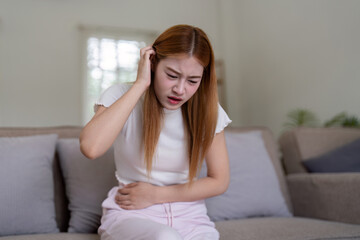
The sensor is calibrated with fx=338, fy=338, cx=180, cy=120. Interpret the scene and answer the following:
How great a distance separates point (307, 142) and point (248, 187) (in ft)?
2.07

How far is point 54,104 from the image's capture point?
197 inches

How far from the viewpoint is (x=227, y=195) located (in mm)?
1525

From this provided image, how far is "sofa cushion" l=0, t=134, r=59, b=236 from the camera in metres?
1.25

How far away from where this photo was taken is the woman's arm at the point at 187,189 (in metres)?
1.08

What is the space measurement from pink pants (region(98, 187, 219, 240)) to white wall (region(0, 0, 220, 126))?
13.7ft

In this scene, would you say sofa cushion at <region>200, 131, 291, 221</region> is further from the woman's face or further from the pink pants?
the woman's face

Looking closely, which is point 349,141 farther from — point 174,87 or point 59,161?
point 59,161

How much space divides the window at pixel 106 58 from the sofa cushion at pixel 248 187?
374cm

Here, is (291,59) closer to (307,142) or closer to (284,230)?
(307,142)

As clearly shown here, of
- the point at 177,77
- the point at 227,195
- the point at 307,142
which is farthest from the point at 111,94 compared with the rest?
the point at 307,142

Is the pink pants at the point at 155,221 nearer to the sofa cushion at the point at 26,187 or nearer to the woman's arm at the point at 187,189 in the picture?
the woman's arm at the point at 187,189

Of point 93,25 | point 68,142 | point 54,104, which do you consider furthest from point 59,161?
point 93,25

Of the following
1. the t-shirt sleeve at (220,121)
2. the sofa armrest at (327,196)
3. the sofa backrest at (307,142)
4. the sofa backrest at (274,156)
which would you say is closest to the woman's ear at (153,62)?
the t-shirt sleeve at (220,121)

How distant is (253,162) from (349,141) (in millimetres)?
781
